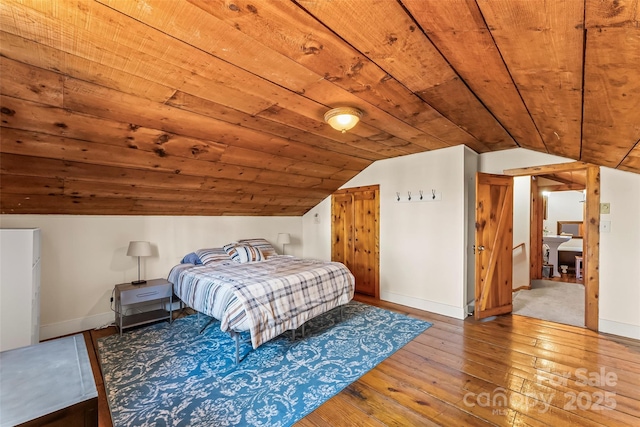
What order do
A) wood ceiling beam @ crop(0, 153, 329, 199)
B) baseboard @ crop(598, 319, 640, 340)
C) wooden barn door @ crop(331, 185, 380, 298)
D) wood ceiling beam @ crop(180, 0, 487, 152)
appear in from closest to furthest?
wood ceiling beam @ crop(180, 0, 487, 152) < wood ceiling beam @ crop(0, 153, 329, 199) < baseboard @ crop(598, 319, 640, 340) < wooden barn door @ crop(331, 185, 380, 298)

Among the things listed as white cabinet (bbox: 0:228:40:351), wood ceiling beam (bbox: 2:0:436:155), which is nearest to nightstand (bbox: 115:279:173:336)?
white cabinet (bbox: 0:228:40:351)

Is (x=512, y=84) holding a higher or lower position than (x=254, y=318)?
higher

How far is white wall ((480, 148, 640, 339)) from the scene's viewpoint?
10.1 feet

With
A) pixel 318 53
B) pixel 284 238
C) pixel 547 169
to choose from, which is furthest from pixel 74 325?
pixel 547 169

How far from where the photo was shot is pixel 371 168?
472cm

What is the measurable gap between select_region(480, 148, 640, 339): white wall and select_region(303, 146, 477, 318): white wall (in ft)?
4.76

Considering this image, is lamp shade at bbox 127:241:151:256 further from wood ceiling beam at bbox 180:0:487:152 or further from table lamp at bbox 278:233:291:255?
wood ceiling beam at bbox 180:0:487:152

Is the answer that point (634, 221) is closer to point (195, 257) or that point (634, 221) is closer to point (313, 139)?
point (313, 139)

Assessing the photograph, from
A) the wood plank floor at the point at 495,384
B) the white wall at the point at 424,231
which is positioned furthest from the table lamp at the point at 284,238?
the wood plank floor at the point at 495,384

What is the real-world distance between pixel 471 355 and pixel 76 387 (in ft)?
10.0

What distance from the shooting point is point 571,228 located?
23.8ft

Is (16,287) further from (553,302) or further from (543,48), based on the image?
(553,302)

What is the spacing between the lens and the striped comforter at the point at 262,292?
260 centimetres

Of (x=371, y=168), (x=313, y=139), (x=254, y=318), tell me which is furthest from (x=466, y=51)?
(x=371, y=168)
